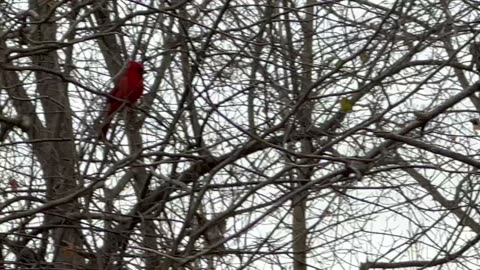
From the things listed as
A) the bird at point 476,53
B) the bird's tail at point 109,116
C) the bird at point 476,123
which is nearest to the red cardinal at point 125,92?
the bird's tail at point 109,116

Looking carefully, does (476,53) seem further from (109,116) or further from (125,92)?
(109,116)

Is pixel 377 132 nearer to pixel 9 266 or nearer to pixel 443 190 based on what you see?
pixel 443 190

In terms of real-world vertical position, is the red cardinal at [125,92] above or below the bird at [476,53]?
below

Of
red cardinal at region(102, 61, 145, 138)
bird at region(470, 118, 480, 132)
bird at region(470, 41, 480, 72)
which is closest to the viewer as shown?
red cardinal at region(102, 61, 145, 138)

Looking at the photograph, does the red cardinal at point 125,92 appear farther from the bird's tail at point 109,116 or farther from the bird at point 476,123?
the bird at point 476,123

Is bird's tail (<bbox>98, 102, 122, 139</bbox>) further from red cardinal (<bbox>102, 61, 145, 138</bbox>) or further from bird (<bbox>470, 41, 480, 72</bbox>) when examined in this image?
bird (<bbox>470, 41, 480, 72</bbox>)

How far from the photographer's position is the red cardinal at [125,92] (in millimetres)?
5281

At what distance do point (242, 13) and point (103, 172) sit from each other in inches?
63.1

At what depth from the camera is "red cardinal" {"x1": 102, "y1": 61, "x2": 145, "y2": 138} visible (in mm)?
5281

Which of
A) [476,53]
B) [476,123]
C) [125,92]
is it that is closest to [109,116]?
[125,92]

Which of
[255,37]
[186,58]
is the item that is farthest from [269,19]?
[186,58]

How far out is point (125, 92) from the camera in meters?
5.42

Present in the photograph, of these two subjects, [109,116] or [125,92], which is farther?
[125,92]

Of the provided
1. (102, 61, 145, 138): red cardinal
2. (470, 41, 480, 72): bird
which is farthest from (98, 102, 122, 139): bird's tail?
(470, 41, 480, 72): bird
